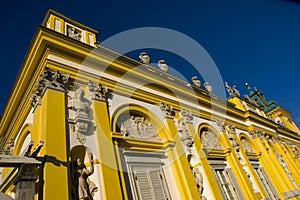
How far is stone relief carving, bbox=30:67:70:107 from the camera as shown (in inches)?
239

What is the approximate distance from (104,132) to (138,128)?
6.46 ft

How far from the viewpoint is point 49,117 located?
17.9ft

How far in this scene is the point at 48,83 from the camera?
603 cm

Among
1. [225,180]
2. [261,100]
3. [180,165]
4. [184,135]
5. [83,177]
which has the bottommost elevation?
[225,180]

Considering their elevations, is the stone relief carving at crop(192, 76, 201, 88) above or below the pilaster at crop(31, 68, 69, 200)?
above

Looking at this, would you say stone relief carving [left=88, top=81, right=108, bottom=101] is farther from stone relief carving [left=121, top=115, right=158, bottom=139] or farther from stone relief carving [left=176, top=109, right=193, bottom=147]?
stone relief carving [left=176, top=109, right=193, bottom=147]

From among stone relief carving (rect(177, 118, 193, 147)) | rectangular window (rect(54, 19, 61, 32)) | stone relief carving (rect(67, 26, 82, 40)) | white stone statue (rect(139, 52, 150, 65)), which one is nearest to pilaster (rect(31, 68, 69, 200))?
rectangular window (rect(54, 19, 61, 32))

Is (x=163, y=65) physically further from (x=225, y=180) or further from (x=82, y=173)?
(x=82, y=173)

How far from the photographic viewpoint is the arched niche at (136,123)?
24.5 feet

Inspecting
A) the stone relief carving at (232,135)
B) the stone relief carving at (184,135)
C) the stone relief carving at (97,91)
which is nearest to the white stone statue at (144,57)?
the stone relief carving at (184,135)

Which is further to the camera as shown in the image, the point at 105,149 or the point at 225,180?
the point at 225,180

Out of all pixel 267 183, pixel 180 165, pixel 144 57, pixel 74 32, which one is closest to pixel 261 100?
pixel 267 183

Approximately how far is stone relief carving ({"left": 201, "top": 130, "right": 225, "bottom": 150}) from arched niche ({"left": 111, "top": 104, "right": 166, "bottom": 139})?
3.39 m

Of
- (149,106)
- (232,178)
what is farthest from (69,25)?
(232,178)
